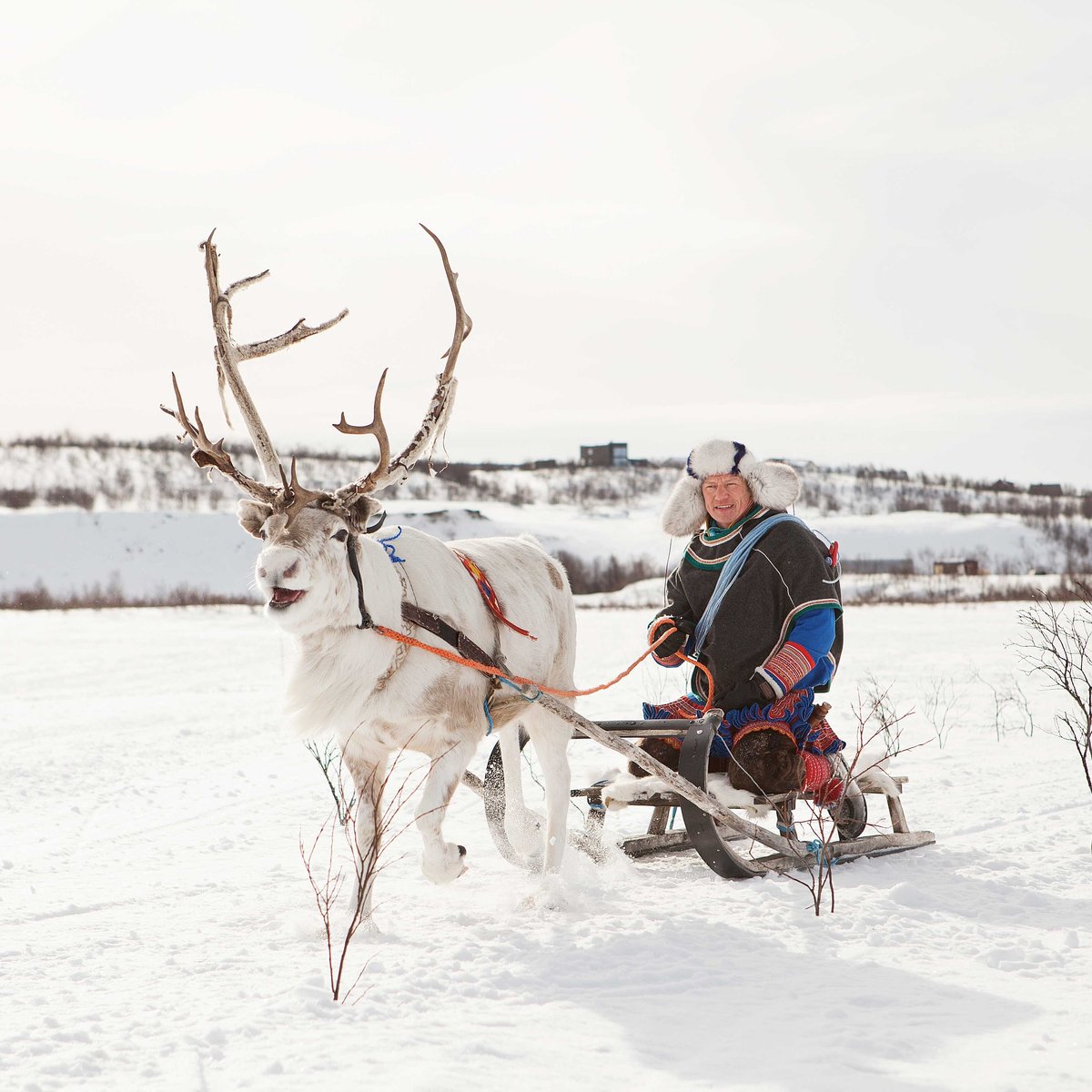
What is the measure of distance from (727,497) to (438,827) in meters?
2.20

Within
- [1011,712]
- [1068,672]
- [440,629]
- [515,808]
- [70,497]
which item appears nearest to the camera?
[440,629]

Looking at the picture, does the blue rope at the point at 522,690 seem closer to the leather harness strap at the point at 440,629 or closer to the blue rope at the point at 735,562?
the leather harness strap at the point at 440,629

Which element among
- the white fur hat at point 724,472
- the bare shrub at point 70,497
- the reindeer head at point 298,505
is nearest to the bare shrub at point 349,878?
the reindeer head at point 298,505

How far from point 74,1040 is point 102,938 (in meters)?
1.15

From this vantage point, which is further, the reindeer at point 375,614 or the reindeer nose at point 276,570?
the reindeer at point 375,614

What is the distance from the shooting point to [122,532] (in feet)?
191

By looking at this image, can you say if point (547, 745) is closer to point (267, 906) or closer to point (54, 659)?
point (267, 906)

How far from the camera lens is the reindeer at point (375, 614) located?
4191 millimetres

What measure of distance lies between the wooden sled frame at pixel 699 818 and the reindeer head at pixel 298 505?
961 millimetres

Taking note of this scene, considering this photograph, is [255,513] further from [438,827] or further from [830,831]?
[830,831]

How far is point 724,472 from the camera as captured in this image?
18.0ft

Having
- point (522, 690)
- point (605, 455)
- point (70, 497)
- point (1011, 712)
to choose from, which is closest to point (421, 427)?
point (522, 690)

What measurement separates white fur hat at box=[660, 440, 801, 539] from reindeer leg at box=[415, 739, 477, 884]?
175 centimetres

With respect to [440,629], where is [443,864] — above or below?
below
